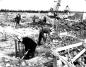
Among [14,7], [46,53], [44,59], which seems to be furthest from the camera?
[14,7]

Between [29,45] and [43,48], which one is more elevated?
[29,45]

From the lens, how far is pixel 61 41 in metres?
10.7

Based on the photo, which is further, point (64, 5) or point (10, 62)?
point (64, 5)

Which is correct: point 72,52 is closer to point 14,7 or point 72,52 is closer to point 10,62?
point 10,62

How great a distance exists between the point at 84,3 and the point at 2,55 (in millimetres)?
22955

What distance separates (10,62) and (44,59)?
1.70 m

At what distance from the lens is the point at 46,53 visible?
8.30 metres

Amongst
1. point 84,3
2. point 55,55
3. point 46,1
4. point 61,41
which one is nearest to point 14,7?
point 46,1

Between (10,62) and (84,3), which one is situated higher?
(84,3)

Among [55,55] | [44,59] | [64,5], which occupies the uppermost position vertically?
[64,5]

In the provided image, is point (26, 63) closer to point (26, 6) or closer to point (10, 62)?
point (10, 62)

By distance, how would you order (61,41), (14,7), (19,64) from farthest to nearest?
(14,7) → (61,41) → (19,64)

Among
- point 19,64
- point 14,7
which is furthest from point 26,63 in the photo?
point 14,7

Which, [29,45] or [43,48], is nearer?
[29,45]
